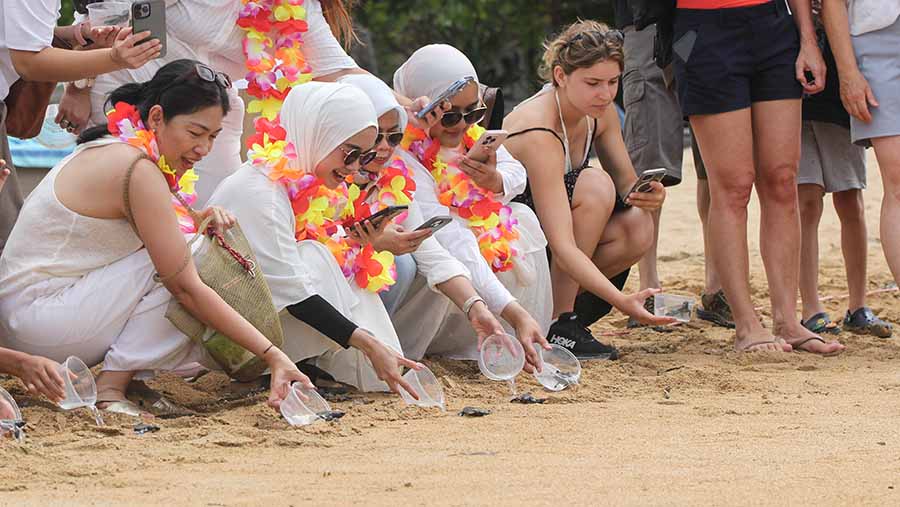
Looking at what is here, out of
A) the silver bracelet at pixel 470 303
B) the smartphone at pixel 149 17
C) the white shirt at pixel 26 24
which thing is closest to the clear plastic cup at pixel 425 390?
the silver bracelet at pixel 470 303

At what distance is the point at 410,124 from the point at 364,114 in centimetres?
66

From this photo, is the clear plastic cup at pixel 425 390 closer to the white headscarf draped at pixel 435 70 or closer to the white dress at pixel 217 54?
the white dress at pixel 217 54

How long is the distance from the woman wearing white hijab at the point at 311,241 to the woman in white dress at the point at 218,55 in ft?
1.15

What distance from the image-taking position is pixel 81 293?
13.6 feet

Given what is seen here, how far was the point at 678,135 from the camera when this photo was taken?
6148 millimetres

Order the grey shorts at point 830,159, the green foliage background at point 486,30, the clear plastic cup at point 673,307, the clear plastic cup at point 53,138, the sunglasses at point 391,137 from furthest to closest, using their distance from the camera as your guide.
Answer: the green foliage background at point 486,30, the clear plastic cup at point 53,138, the grey shorts at point 830,159, the clear plastic cup at point 673,307, the sunglasses at point 391,137

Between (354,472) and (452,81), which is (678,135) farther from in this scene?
(354,472)

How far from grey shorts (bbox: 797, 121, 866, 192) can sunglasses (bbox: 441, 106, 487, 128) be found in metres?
1.59

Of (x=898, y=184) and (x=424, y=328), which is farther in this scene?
(x=898, y=184)

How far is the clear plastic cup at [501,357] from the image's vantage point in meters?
4.51

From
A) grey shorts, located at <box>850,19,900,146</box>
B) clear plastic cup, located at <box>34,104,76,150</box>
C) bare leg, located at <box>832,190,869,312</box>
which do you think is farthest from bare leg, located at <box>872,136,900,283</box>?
clear plastic cup, located at <box>34,104,76,150</box>

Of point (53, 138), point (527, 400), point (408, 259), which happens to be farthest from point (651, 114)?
point (53, 138)

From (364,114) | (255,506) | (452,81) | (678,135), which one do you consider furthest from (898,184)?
(255,506)

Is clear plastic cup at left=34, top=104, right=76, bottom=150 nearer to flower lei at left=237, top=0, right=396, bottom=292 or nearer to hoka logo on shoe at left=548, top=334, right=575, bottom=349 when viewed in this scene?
flower lei at left=237, top=0, right=396, bottom=292
